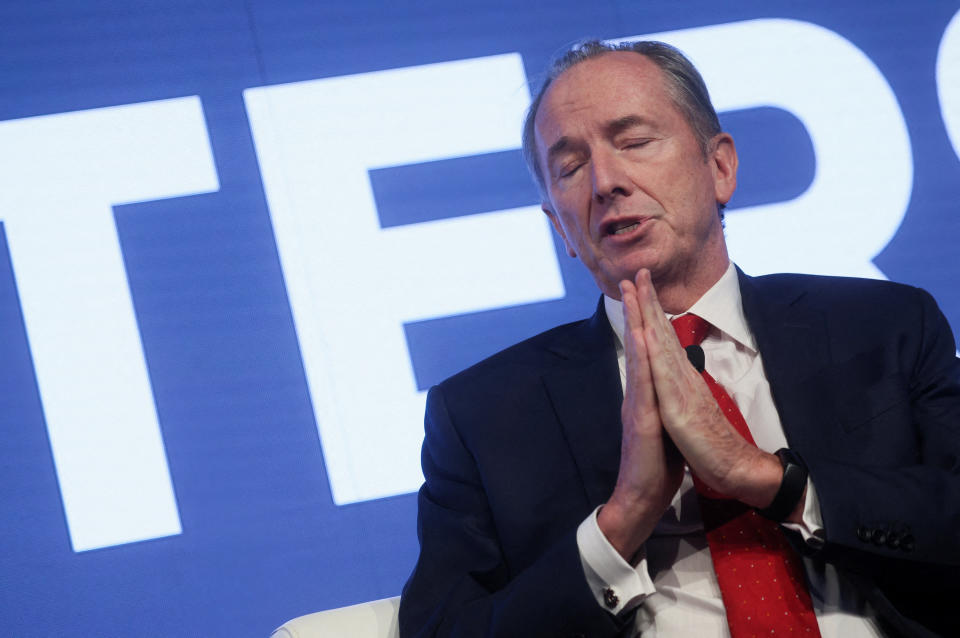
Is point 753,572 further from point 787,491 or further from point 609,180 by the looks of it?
point 609,180

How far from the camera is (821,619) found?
4.85 feet

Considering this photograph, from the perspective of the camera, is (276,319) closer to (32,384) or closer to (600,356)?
(32,384)

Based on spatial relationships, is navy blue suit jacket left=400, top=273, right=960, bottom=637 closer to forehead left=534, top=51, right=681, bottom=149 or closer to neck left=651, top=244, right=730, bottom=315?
neck left=651, top=244, right=730, bottom=315

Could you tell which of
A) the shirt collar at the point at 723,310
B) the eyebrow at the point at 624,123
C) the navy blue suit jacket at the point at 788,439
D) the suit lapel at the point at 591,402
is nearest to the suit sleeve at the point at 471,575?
the navy blue suit jacket at the point at 788,439

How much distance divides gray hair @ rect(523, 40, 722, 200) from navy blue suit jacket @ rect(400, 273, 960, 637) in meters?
0.31

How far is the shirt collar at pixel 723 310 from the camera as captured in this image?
1.73 m

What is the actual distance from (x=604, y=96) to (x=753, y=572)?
34.2 inches

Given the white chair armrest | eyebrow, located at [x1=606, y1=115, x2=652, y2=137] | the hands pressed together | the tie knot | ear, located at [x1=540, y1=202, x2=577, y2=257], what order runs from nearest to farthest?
the hands pressed together → the white chair armrest → the tie knot → eyebrow, located at [x1=606, y1=115, x2=652, y2=137] → ear, located at [x1=540, y1=202, x2=577, y2=257]

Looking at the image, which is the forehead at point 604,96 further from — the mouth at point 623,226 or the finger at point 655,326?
the finger at point 655,326

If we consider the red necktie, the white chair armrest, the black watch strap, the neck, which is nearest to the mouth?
the neck

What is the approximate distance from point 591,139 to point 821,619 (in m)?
0.88

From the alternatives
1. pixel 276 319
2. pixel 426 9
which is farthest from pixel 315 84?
pixel 276 319

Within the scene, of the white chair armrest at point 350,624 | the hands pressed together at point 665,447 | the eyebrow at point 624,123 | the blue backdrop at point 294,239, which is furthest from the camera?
the blue backdrop at point 294,239

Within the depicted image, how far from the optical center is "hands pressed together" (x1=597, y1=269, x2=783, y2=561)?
4.46ft
